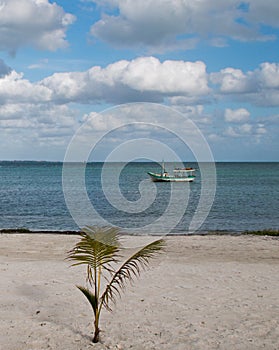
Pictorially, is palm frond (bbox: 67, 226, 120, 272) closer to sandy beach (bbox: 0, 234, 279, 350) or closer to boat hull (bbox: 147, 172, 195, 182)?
sandy beach (bbox: 0, 234, 279, 350)

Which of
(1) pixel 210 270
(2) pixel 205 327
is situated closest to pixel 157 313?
(2) pixel 205 327

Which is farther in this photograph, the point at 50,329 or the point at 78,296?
the point at 78,296

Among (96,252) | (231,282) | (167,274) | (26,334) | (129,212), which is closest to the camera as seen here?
(96,252)

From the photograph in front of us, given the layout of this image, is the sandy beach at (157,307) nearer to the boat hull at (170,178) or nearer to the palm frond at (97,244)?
the palm frond at (97,244)

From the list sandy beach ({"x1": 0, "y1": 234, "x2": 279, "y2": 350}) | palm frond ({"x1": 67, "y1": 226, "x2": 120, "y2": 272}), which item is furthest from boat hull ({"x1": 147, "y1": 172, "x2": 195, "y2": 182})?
palm frond ({"x1": 67, "y1": 226, "x2": 120, "y2": 272})

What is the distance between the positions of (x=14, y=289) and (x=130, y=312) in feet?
7.92

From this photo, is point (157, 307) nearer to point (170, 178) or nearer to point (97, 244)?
point (97, 244)

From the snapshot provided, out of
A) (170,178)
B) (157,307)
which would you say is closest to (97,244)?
(157,307)

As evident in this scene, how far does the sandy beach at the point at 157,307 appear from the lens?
5918mm

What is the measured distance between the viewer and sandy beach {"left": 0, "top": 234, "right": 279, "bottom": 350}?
5918 millimetres

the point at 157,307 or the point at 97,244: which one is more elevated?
the point at 97,244

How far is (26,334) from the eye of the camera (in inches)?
238

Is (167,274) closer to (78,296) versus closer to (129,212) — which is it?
(78,296)

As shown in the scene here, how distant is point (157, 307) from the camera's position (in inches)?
286
